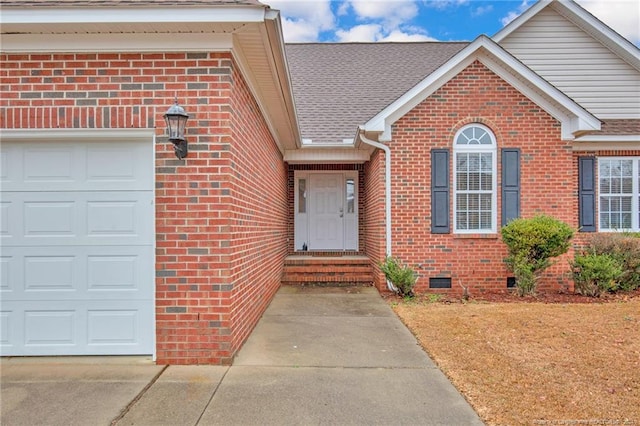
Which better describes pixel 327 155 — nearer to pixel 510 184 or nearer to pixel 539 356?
pixel 510 184

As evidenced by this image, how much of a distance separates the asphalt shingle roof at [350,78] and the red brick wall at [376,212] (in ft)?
4.02

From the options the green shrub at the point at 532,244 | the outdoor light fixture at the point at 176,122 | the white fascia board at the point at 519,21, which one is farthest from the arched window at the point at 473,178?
the outdoor light fixture at the point at 176,122

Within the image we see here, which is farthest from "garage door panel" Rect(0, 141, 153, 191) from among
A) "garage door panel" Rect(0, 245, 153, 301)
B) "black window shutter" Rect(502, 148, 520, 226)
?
"black window shutter" Rect(502, 148, 520, 226)

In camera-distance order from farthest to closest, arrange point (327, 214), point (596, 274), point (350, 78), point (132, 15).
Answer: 1. point (350, 78)
2. point (327, 214)
3. point (596, 274)
4. point (132, 15)

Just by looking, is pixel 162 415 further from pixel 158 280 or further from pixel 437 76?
pixel 437 76

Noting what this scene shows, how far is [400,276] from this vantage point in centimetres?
A: 752

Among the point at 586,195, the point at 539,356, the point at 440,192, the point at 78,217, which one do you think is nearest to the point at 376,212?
the point at 440,192

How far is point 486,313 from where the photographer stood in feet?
20.6

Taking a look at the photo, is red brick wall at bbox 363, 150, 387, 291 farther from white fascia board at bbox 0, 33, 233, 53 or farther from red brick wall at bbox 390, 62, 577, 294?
white fascia board at bbox 0, 33, 233, 53

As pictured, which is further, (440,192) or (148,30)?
(440,192)

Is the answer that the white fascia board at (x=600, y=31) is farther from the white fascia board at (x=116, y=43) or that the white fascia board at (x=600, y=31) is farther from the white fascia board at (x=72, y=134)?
the white fascia board at (x=72, y=134)

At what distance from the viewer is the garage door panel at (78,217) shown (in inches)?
159

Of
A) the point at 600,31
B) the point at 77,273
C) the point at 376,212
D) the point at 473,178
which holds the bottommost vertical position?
the point at 77,273

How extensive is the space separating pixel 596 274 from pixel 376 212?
4285 millimetres
